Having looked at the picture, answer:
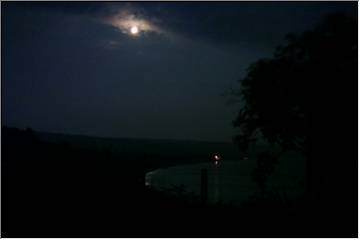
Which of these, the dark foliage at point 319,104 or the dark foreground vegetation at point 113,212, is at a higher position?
the dark foliage at point 319,104

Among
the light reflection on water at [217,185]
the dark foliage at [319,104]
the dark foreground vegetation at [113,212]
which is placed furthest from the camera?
the light reflection on water at [217,185]

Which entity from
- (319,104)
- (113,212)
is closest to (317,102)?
A: (319,104)

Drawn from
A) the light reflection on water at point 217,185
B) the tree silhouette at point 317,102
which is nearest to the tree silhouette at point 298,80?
the tree silhouette at point 317,102

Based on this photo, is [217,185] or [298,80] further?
[217,185]

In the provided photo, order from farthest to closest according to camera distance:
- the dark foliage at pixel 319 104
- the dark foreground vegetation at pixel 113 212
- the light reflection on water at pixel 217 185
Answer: the light reflection on water at pixel 217 185
the dark foliage at pixel 319 104
the dark foreground vegetation at pixel 113 212

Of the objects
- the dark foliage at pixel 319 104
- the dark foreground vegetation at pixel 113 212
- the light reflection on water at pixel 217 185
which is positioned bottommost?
the light reflection on water at pixel 217 185

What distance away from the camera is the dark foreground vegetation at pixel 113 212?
9375 mm

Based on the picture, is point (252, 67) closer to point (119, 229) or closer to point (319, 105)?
point (319, 105)

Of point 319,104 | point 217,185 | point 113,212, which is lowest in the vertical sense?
point 217,185

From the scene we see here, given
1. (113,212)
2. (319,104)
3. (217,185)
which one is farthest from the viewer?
(217,185)

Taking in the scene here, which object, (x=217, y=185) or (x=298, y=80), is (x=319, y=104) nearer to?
(x=298, y=80)

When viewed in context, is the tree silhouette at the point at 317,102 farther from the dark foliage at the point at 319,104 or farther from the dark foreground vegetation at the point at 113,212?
the dark foreground vegetation at the point at 113,212

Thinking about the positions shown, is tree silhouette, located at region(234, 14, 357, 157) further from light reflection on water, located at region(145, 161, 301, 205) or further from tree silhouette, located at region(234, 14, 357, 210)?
light reflection on water, located at region(145, 161, 301, 205)

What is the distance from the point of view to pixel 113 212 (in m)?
10.5
